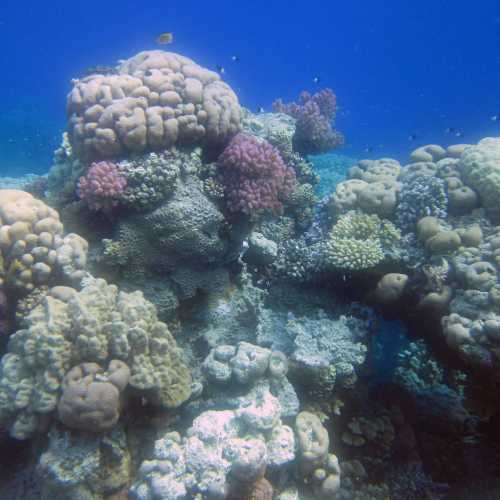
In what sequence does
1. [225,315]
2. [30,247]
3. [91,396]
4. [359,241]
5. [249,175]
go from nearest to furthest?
1. [91,396]
2. [30,247]
3. [249,175]
4. [225,315]
5. [359,241]

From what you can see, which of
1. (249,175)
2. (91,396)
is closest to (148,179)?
(249,175)

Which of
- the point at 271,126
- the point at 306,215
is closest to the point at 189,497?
the point at 306,215

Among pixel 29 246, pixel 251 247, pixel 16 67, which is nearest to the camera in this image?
pixel 29 246

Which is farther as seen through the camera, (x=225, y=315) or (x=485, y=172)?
(x=485, y=172)

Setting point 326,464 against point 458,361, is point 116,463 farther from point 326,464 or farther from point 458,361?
point 458,361

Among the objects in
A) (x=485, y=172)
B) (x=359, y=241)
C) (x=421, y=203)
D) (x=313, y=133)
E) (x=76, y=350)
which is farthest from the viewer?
(x=313, y=133)

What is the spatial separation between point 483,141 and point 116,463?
8.11 metres

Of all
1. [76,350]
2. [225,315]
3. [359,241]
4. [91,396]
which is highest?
[359,241]

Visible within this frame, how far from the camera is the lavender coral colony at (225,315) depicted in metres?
3.85

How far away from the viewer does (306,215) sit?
7.57 metres

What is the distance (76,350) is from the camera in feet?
12.6

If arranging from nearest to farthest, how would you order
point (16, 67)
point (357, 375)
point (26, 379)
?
point (26, 379) → point (357, 375) → point (16, 67)

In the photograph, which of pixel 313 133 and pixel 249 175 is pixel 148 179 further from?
pixel 313 133

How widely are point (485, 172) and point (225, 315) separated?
5078 mm
